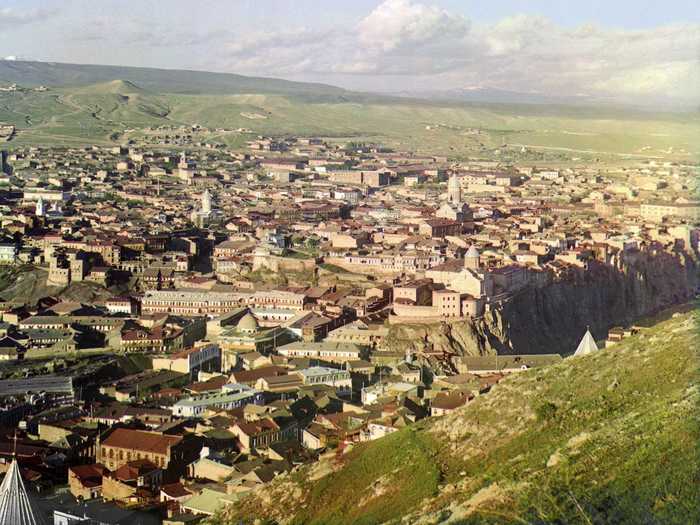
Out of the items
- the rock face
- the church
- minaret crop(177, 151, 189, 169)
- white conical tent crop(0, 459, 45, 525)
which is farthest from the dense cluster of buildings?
minaret crop(177, 151, 189, 169)

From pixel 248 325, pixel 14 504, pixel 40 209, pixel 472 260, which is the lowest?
pixel 248 325

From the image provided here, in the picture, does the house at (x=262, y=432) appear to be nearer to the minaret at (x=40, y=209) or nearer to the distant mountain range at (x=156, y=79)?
the minaret at (x=40, y=209)

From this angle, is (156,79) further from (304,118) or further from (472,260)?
(472,260)

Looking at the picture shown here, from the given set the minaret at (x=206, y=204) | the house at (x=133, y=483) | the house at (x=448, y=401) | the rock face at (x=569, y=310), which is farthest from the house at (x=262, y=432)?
the minaret at (x=206, y=204)

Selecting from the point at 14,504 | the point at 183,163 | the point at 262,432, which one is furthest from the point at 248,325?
the point at 183,163

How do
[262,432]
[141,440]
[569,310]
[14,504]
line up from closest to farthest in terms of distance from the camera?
[14,504] → [141,440] → [262,432] → [569,310]

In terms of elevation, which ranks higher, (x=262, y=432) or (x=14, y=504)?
(x=14, y=504)

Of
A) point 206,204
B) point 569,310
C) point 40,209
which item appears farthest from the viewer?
point 206,204
